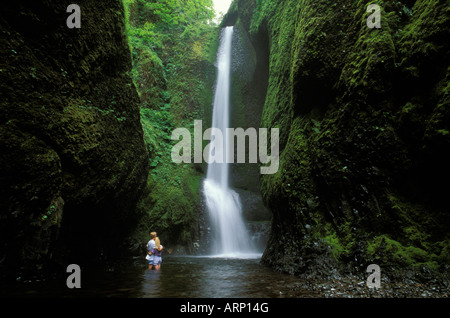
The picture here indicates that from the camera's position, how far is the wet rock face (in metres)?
4.06

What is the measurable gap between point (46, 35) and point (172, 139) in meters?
10.8

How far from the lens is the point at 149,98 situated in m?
16.2

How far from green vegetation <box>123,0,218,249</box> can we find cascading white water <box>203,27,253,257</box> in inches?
30.6

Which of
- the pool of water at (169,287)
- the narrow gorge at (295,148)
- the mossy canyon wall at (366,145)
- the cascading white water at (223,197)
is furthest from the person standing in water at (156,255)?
the cascading white water at (223,197)

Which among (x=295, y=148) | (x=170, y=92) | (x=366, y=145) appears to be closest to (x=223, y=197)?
(x=295, y=148)

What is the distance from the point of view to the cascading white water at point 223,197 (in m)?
12.9

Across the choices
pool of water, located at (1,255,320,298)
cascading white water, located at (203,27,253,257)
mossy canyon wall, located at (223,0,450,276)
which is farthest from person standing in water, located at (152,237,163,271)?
cascading white water, located at (203,27,253,257)

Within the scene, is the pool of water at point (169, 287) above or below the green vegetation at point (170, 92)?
below

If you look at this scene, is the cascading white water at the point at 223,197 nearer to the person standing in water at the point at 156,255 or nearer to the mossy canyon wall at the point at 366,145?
the person standing in water at the point at 156,255

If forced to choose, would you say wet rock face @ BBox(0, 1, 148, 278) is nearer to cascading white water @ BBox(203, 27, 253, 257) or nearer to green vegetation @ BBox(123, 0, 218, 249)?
green vegetation @ BBox(123, 0, 218, 249)

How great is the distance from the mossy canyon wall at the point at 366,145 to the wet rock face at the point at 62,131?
480 centimetres

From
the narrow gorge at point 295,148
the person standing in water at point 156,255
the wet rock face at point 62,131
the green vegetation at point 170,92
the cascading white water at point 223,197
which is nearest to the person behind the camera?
the wet rock face at point 62,131

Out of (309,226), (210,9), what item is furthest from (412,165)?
(210,9)

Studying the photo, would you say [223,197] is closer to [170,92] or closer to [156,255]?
[156,255]
